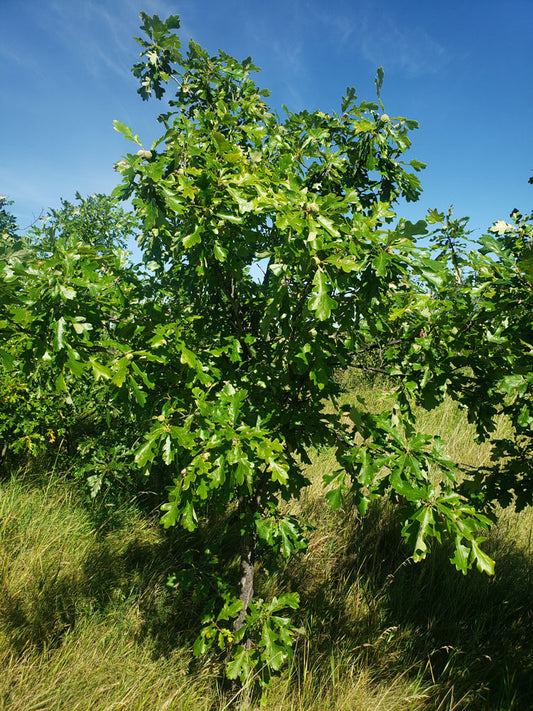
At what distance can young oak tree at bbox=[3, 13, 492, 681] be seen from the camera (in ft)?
4.76

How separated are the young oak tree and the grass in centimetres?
48

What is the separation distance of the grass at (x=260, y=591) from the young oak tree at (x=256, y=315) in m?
0.48

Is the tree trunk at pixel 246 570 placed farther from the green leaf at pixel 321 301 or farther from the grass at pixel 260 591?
the green leaf at pixel 321 301

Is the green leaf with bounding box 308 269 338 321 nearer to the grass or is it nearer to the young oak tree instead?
the young oak tree

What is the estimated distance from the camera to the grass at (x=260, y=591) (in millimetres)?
2209

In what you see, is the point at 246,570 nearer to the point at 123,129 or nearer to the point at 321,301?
the point at 321,301

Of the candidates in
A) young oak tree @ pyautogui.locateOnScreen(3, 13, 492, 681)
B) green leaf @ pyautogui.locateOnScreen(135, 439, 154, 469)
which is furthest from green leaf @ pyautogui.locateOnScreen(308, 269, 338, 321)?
green leaf @ pyautogui.locateOnScreen(135, 439, 154, 469)

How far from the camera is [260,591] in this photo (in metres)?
3.04

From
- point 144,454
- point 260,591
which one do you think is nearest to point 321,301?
point 144,454

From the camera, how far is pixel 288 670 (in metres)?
2.37

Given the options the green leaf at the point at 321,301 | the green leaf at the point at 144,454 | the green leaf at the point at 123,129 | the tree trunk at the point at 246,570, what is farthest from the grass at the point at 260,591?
the green leaf at the point at 123,129

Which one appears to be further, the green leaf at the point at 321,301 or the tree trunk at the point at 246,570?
the tree trunk at the point at 246,570

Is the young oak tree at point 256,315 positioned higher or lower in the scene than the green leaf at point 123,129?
lower

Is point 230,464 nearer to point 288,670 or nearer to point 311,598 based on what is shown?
point 288,670
